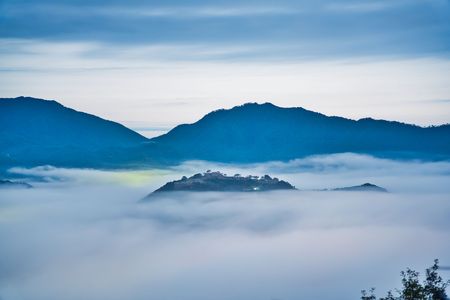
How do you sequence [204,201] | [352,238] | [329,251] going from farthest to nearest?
[352,238]
[329,251]
[204,201]

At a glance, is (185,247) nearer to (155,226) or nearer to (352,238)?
(155,226)

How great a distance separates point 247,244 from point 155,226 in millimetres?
24329

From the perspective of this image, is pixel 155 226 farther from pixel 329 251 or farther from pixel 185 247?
pixel 329 251

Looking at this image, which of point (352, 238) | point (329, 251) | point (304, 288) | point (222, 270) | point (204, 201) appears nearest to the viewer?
point (304, 288)

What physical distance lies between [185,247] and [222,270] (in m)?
20.4

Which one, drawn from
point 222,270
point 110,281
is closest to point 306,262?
point 222,270

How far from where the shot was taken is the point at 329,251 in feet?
604

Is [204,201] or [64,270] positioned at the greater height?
[204,201]

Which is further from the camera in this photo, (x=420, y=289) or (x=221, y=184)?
(x=221, y=184)

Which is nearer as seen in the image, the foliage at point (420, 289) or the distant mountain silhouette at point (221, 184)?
the foliage at point (420, 289)

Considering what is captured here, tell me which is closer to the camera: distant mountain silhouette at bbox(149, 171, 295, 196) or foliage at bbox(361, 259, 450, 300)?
foliage at bbox(361, 259, 450, 300)

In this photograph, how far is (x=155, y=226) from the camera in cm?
18950

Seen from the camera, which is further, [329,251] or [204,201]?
[329,251]

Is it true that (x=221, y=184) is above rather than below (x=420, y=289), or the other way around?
above
